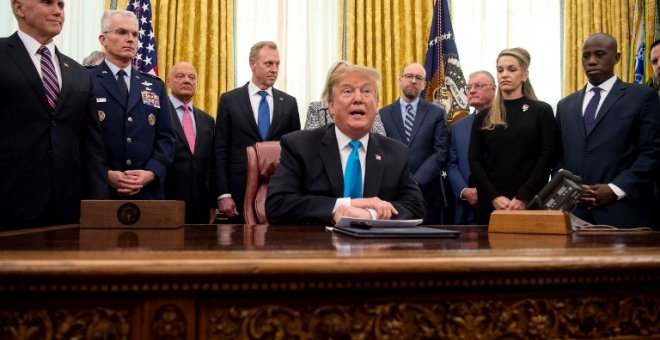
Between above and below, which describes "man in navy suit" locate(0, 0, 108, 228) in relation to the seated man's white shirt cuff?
above

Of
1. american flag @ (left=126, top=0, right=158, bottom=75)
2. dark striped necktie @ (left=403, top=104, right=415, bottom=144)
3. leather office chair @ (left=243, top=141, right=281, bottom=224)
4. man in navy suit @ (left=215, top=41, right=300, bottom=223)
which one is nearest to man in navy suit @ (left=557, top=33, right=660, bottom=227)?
dark striped necktie @ (left=403, top=104, right=415, bottom=144)

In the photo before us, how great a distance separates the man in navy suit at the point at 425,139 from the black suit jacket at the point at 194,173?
1400mm

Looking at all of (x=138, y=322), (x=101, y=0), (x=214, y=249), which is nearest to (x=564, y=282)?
(x=214, y=249)

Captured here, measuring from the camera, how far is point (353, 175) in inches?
101

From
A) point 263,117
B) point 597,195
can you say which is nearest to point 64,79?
point 263,117

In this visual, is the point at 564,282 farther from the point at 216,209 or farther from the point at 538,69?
the point at 538,69

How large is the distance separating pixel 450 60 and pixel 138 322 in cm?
512

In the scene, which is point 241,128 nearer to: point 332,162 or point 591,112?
point 332,162

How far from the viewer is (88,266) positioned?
0.96 meters

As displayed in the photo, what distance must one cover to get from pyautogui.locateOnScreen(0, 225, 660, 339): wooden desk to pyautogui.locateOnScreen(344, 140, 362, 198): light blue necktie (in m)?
1.27

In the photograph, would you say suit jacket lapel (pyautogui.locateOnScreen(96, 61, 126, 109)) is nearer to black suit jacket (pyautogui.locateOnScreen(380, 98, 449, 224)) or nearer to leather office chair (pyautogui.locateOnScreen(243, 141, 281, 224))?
leather office chair (pyautogui.locateOnScreen(243, 141, 281, 224))

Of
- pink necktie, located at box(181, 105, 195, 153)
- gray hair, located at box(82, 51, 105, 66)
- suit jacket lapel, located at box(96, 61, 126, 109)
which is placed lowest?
pink necktie, located at box(181, 105, 195, 153)

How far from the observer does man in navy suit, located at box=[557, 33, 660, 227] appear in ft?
11.5

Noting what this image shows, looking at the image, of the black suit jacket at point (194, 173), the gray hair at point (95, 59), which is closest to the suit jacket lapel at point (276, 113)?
the black suit jacket at point (194, 173)
